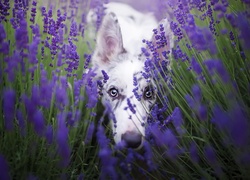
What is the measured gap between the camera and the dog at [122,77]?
1.94 m

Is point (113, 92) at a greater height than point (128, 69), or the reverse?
point (128, 69)

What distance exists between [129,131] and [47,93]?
0.70m

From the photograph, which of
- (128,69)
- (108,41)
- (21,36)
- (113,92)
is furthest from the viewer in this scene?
(108,41)

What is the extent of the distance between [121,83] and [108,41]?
0.55m

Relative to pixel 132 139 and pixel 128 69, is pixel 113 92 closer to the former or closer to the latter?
pixel 128 69

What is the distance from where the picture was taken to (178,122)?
1479 millimetres

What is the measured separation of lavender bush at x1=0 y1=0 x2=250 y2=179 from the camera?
1.23 m

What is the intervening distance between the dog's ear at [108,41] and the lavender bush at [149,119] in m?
0.22

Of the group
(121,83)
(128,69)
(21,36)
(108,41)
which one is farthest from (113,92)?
(21,36)

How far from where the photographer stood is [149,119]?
2129mm

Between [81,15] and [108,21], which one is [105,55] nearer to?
[108,21]

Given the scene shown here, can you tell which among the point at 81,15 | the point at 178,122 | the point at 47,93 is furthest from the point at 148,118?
the point at 81,15

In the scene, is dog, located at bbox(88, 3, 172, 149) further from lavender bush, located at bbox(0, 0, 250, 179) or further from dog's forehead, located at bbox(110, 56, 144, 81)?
lavender bush, located at bbox(0, 0, 250, 179)

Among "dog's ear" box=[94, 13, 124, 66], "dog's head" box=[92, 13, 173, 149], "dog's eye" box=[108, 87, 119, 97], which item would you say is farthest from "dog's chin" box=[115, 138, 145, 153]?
"dog's ear" box=[94, 13, 124, 66]
